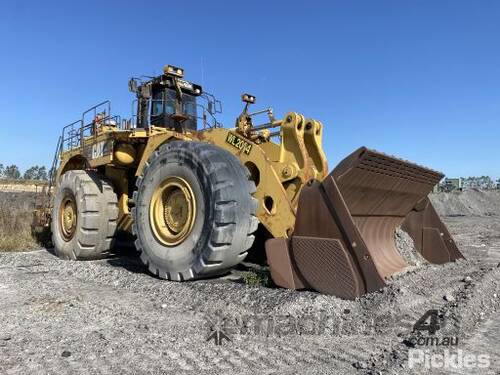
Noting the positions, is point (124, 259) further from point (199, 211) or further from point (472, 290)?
point (472, 290)

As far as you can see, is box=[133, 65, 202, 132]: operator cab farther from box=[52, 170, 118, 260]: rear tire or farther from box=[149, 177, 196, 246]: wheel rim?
box=[149, 177, 196, 246]: wheel rim

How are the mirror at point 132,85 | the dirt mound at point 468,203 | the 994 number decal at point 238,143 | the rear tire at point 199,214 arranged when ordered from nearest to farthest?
1. the rear tire at point 199,214
2. the 994 number decal at point 238,143
3. the mirror at point 132,85
4. the dirt mound at point 468,203

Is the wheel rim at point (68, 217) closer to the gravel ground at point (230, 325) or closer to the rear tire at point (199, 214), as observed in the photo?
the gravel ground at point (230, 325)

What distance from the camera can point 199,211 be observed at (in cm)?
532

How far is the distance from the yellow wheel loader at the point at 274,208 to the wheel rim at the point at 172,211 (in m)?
0.01

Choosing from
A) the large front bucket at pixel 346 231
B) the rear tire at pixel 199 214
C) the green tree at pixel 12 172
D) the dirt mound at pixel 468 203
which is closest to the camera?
the large front bucket at pixel 346 231

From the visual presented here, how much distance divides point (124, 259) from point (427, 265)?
4.81m

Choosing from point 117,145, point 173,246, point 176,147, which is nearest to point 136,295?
point 173,246

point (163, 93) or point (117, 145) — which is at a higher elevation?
point (163, 93)

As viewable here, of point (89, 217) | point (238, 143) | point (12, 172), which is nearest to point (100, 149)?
point (89, 217)

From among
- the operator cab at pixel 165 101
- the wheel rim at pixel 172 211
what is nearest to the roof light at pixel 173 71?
the operator cab at pixel 165 101

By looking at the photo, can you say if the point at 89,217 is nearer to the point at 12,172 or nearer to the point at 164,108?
the point at 164,108

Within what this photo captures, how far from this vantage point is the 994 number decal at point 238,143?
5711mm

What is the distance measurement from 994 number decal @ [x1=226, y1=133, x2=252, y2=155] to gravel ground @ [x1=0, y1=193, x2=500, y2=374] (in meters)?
1.58
